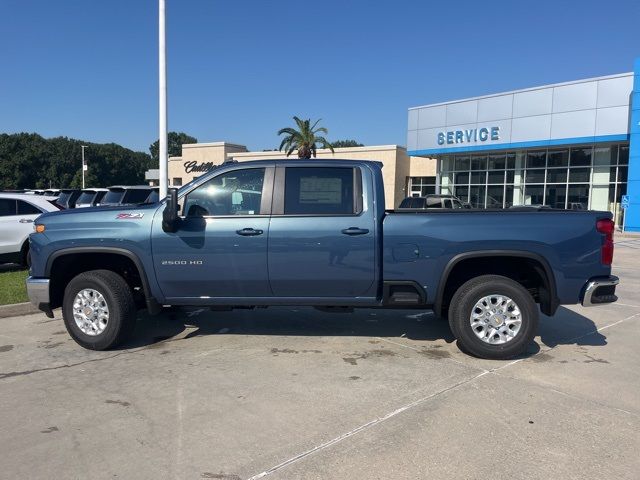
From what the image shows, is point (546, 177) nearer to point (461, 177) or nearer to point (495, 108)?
point (495, 108)

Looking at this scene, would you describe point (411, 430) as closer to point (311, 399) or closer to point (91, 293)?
point (311, 399)

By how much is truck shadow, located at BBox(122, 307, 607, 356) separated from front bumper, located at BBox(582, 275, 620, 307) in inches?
33.9

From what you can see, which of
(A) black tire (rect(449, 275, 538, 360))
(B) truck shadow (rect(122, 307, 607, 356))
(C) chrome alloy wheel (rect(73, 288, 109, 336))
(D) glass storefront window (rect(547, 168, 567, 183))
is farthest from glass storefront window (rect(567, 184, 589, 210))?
(C) chrome alloy wheel (rect(73, 288, 109, 336))

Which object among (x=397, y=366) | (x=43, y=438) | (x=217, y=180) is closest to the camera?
(x=43, y=438)

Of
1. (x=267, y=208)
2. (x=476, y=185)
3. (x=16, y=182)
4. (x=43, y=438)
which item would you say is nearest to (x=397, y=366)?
(x=267, y=208)

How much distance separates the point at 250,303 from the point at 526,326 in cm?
281

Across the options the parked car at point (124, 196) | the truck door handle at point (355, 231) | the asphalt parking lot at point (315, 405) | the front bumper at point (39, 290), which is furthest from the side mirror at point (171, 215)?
the parked car at point (124, 196)

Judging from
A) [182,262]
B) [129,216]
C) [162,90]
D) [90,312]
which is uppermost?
[162,90]

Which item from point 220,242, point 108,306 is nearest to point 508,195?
point 220,242

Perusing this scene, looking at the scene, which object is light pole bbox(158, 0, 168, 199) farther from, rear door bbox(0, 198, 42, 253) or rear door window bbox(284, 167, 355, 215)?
rear door window bbox(284, 167, 355, 215)

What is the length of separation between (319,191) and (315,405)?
223 centimetres

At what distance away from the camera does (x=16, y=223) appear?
1042cm

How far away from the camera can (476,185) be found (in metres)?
33.3

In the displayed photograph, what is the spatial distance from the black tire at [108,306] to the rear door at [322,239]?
62.7 inches
